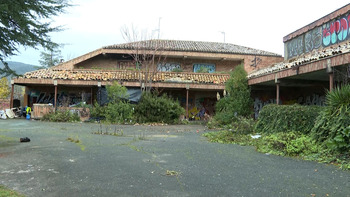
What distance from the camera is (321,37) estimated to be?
14031 millimetres

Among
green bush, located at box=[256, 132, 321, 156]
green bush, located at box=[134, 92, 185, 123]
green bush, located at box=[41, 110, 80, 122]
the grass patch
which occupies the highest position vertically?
green bush, located at box=[134, 92, 185, 123]

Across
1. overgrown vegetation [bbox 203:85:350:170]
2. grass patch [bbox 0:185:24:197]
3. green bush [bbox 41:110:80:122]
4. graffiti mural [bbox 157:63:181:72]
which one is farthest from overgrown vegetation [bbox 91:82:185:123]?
grass patch [bbox 0:185:24:197]

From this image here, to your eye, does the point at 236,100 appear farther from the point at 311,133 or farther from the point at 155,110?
the point at 311,133

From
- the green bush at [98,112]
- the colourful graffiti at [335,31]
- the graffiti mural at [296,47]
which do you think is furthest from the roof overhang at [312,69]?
the green bush at [98,112]

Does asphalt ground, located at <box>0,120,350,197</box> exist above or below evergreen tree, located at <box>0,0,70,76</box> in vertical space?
below

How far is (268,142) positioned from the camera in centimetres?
805

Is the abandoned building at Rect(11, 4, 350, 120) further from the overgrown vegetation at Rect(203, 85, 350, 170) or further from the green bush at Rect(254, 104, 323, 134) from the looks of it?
the overgrown vegetation at Rect(203, 85, 350, 170)

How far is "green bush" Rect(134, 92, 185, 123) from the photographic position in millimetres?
16578

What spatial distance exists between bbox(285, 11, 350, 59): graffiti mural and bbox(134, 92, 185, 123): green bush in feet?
26.7

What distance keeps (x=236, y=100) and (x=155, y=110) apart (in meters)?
4.95

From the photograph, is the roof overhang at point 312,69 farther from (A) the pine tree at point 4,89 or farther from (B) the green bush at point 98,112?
(A) the pine tree at point 4,89

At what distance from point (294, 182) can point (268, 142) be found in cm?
352

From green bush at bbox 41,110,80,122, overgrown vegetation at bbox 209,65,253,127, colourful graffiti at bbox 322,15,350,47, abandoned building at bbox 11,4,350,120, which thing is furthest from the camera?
green bush at bbox 41,110,80,122

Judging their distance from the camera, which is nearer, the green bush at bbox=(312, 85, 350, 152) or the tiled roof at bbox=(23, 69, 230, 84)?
the green bush at bbox=(312, 85, 350, 152)
